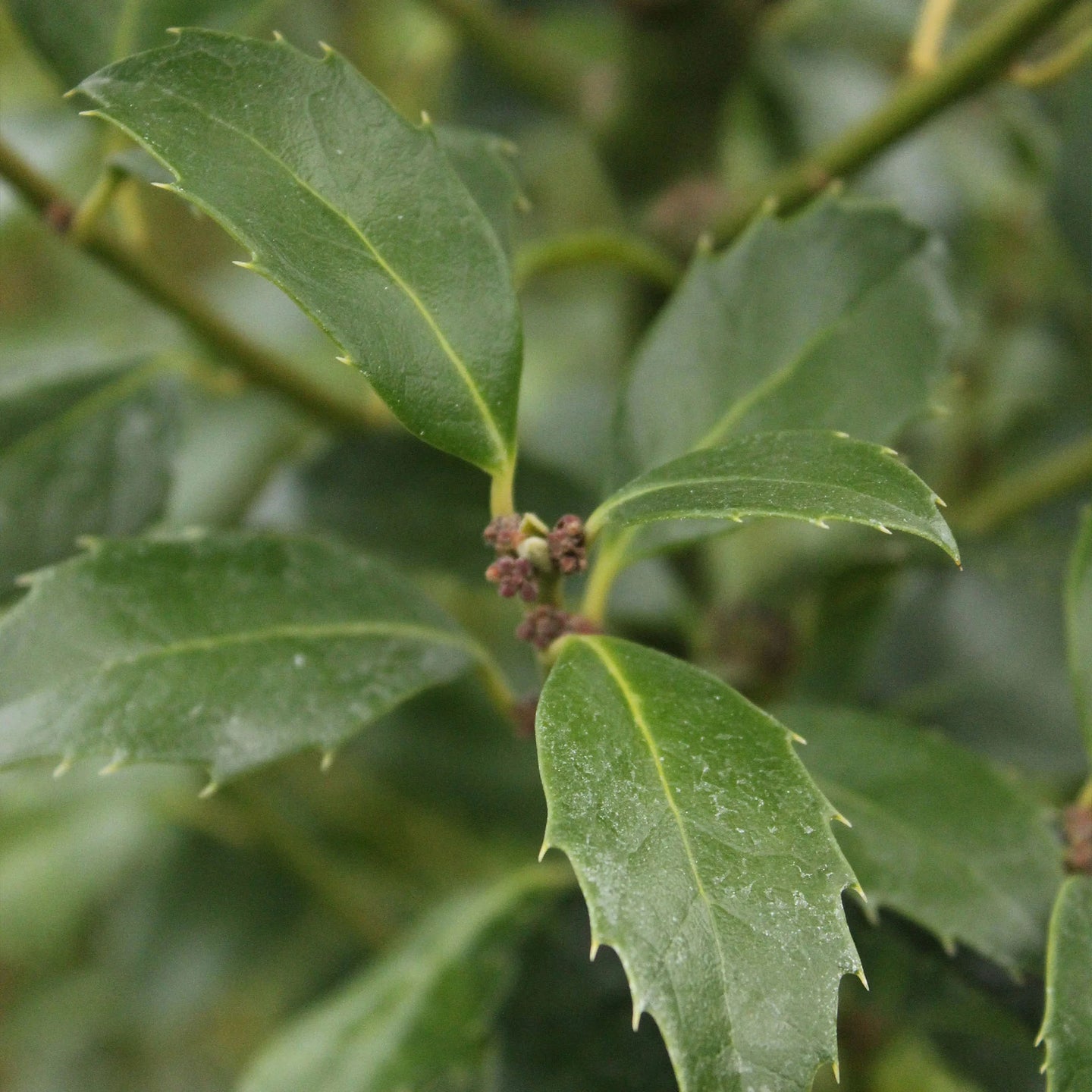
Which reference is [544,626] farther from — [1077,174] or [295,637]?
[1077,174]

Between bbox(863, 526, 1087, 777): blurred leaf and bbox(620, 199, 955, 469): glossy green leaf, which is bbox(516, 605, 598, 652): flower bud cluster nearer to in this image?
bbox(620, 199, 955, 469): glossy green leaf

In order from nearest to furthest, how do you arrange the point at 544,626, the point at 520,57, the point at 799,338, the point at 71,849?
the point at 544,626 → the point at 799,338 → the point at 520,57 → the point at 71,849

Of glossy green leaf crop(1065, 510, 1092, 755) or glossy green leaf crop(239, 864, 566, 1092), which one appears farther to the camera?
glossy green leaf crop(239, 864, 566, 1092)

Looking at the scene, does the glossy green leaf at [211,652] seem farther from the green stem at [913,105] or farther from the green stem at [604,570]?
the green stem at [913,105]

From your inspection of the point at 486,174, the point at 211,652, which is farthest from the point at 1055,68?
the point at 211,652

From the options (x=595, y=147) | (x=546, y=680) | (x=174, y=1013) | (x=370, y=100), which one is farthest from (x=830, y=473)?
(x=174, y=1013)

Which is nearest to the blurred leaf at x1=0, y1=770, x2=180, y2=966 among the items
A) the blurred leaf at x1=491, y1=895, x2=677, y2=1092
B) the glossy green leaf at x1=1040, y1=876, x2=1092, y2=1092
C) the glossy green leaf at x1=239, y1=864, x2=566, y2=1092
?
the glossy green leaf at x1=239, y1=864, x2=566, y2=1092
